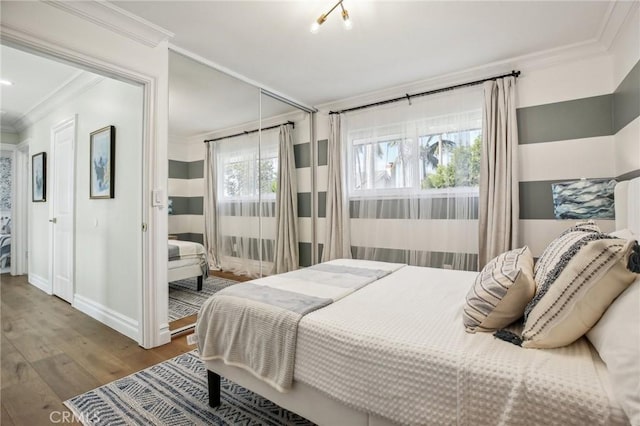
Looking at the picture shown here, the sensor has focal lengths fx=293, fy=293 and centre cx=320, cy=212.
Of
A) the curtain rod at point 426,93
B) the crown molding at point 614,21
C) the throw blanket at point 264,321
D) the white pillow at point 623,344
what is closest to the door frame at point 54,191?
the throw blanket at point 264,321

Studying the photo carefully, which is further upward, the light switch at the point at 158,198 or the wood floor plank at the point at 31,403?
the light switch at the point at 158,198

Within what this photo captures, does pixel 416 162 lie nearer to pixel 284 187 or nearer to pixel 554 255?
pixel 284 187

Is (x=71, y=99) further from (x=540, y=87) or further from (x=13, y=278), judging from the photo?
(x=540, y=87)

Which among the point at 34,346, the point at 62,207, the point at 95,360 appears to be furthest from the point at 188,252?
the point at 62,207

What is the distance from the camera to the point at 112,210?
288 cm

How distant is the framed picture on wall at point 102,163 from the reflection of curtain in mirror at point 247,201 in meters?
0.99

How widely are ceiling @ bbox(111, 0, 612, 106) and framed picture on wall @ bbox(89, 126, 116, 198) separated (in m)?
1.17

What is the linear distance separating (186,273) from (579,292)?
10.3ft

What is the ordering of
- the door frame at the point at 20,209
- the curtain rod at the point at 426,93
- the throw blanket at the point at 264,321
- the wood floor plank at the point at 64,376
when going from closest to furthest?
the throw blanket at the point at 264,321 → the wood floor plank at the point at 64,376 → the curtain rod at the point at 426,93 → the door frame at the point at 20,209

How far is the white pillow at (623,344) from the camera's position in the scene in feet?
2.44

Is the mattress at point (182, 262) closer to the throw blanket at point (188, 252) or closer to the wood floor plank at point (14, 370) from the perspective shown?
the throw blanket at point (188, 252)

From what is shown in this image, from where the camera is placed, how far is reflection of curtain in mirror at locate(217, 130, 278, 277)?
11.1ft

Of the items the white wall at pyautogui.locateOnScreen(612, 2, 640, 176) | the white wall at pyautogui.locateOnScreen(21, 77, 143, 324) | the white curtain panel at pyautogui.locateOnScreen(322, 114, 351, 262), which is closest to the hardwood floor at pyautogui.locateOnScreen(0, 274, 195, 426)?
the white wall at pyautogui.locateOnScreen(21, 77, 143, 324)

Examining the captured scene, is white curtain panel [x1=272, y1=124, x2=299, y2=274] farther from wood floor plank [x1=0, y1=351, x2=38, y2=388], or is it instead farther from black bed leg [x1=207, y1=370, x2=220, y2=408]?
wood floor plank [x1=0, y1=351, x2=38, y2=388]
